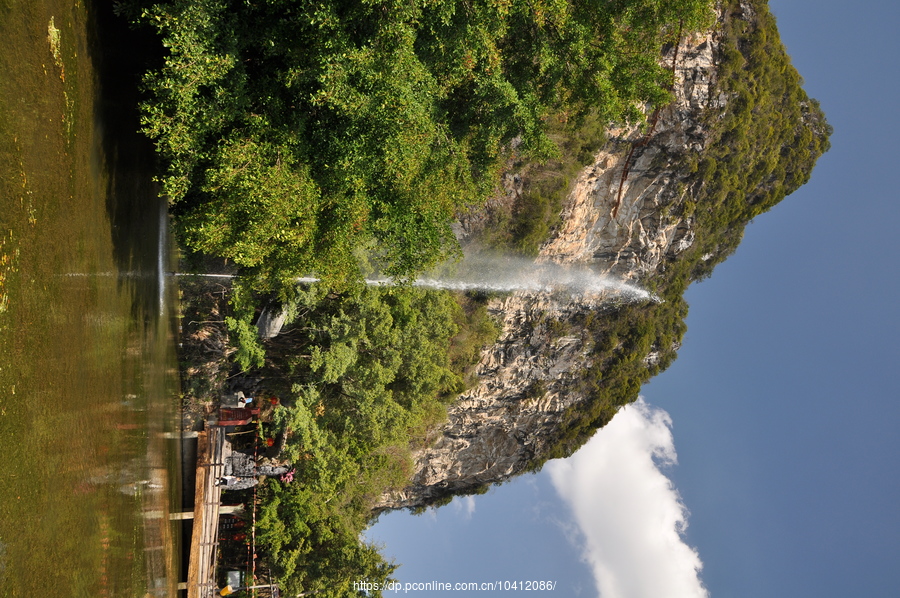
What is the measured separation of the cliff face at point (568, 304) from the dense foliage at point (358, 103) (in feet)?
35.1

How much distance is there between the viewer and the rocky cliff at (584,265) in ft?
94.9

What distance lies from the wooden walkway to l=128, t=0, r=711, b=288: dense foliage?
971 centimetres

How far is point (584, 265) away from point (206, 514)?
2144 centimetres

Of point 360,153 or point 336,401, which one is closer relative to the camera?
point 360,153

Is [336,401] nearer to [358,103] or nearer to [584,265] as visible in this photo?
[358,103]

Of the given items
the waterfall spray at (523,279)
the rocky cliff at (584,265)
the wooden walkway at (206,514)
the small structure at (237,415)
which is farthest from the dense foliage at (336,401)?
the rocky cliff at (584,265)

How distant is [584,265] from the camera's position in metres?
33.3

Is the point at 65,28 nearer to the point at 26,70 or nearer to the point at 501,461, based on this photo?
the point at 26,70

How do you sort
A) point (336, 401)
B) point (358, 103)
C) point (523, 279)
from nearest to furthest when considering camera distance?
point (358, 103) < point (336, 401) < point (523, 279)

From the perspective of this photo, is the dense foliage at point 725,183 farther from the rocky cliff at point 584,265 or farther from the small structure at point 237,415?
the small structure at point 237,415

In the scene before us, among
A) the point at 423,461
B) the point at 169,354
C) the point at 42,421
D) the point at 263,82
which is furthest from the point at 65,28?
the point at 423,461

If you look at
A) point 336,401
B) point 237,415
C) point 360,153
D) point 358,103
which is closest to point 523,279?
point 336,401

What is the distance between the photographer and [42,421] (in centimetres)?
1164

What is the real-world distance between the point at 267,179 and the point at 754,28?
25.8m
